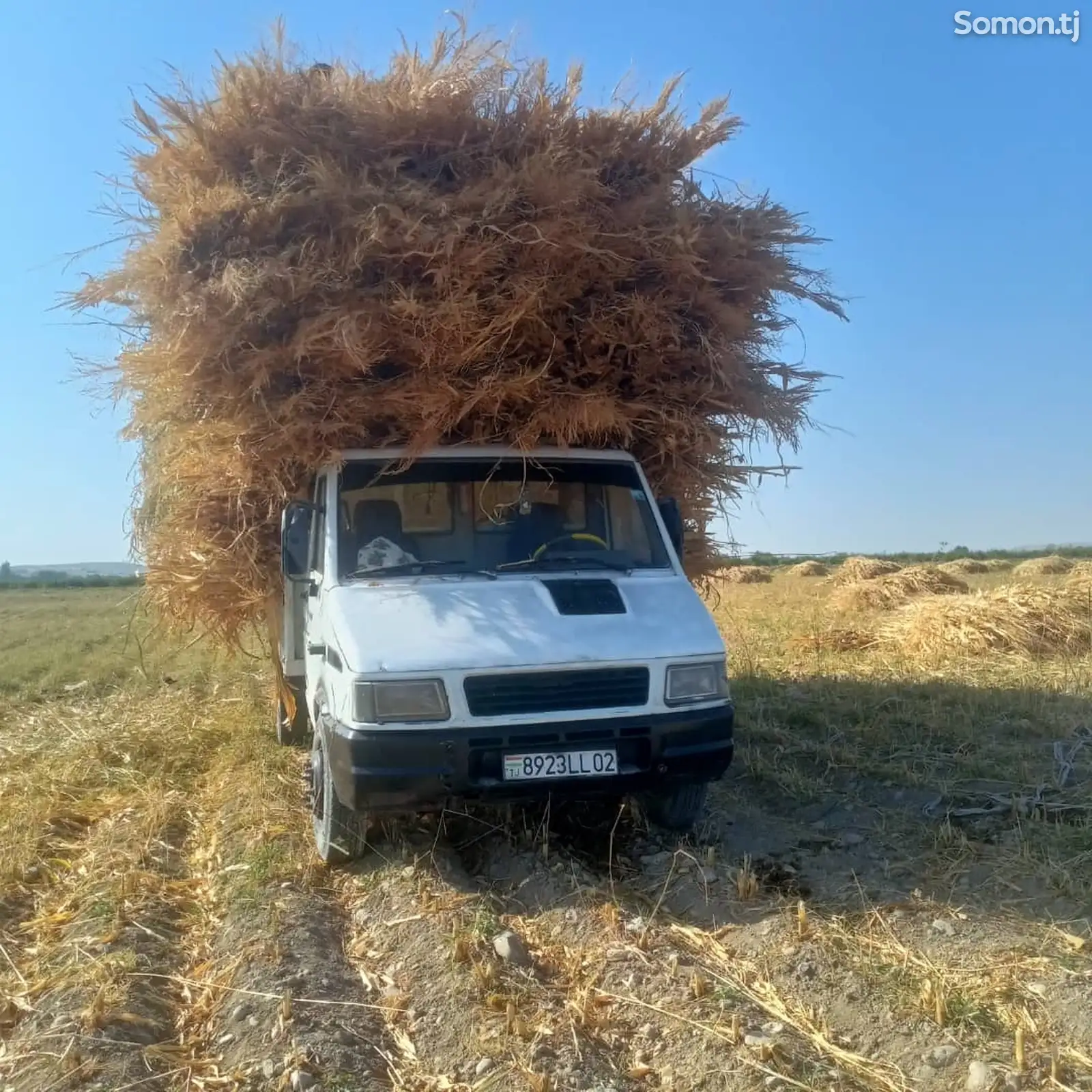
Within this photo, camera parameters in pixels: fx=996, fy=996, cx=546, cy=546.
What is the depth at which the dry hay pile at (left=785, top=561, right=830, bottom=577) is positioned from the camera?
28219 millimetres

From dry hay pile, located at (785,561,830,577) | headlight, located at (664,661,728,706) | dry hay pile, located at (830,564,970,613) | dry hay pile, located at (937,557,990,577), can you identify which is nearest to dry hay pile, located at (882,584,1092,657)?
dry hay pile, located at (830,564,970,613)

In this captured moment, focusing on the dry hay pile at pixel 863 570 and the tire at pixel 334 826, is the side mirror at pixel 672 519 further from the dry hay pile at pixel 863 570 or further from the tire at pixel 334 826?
the dry hay pile at pixel 863 570

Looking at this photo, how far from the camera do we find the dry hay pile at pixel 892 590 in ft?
50.0

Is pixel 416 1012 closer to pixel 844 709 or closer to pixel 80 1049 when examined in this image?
pixel 80 1049

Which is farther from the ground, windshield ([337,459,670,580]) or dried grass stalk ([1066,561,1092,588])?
windshield ([337,459,670,580])

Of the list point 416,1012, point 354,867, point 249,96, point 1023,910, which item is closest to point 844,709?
point 1023,910

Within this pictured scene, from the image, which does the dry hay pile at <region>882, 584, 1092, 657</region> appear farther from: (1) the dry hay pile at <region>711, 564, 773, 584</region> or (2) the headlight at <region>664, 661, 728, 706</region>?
(1) the dry hay pile at <region>711, 564, 773, 584</region>

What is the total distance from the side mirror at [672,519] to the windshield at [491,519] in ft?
0.61

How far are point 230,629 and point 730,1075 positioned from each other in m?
4.95

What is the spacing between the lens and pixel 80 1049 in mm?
3221

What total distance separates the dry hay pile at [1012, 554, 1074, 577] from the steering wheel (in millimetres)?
19782

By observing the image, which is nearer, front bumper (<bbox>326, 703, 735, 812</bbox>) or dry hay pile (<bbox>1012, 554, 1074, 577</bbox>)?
front bumper (<bbox>326, 703, 735, 812</bbox>)

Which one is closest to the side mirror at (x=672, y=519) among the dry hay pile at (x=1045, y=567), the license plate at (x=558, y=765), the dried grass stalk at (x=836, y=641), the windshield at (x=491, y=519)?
the windshield at (x=491, y=519)

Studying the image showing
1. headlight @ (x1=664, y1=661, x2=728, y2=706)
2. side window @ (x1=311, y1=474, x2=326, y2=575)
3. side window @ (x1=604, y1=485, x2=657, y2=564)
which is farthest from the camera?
side window @ (x1=604, y1=485, x2=657, y2=564)
